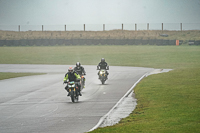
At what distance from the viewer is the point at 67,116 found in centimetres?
Answer: 1533

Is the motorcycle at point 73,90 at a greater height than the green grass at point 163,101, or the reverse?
the motorcycle at point 73,90

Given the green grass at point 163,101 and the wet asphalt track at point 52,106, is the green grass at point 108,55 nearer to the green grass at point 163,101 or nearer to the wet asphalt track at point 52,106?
the green grass at point 163,101

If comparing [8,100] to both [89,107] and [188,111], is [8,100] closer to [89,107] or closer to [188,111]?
[89,107]

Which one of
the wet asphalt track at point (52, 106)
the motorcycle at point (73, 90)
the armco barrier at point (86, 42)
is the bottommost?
the wet asphalt track at point (52, 106)

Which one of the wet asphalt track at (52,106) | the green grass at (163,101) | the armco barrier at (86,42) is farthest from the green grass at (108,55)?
the wet asphalt track at (52,106)

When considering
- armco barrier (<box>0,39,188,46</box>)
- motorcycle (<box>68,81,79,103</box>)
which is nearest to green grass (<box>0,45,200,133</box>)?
motorcycle (<box>68,81,79,103</box>)

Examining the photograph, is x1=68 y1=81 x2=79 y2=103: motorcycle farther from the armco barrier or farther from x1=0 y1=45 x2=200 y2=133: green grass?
the armco barrier

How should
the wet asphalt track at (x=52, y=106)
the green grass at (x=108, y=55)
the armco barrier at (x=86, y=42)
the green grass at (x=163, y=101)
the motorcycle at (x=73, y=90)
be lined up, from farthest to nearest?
the armco barrier at (x=86, y=42)
the green grass at (x=108, y=55)
the motorcycle at (x=73, y=90)
the wet asphalt track at (x=52, y=106)
the green grass at (x=163, y=101)

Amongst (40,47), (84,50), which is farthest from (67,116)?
(40,47)

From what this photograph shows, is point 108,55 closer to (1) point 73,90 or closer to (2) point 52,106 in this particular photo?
(1) point 73,90

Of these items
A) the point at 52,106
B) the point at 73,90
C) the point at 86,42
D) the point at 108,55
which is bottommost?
the point at 52,106

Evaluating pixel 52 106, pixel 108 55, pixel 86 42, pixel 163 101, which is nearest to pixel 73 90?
pixel 52 106

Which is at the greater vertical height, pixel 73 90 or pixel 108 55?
pixel 73 90

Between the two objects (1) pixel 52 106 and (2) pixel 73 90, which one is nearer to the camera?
(1) pixel 52 106
